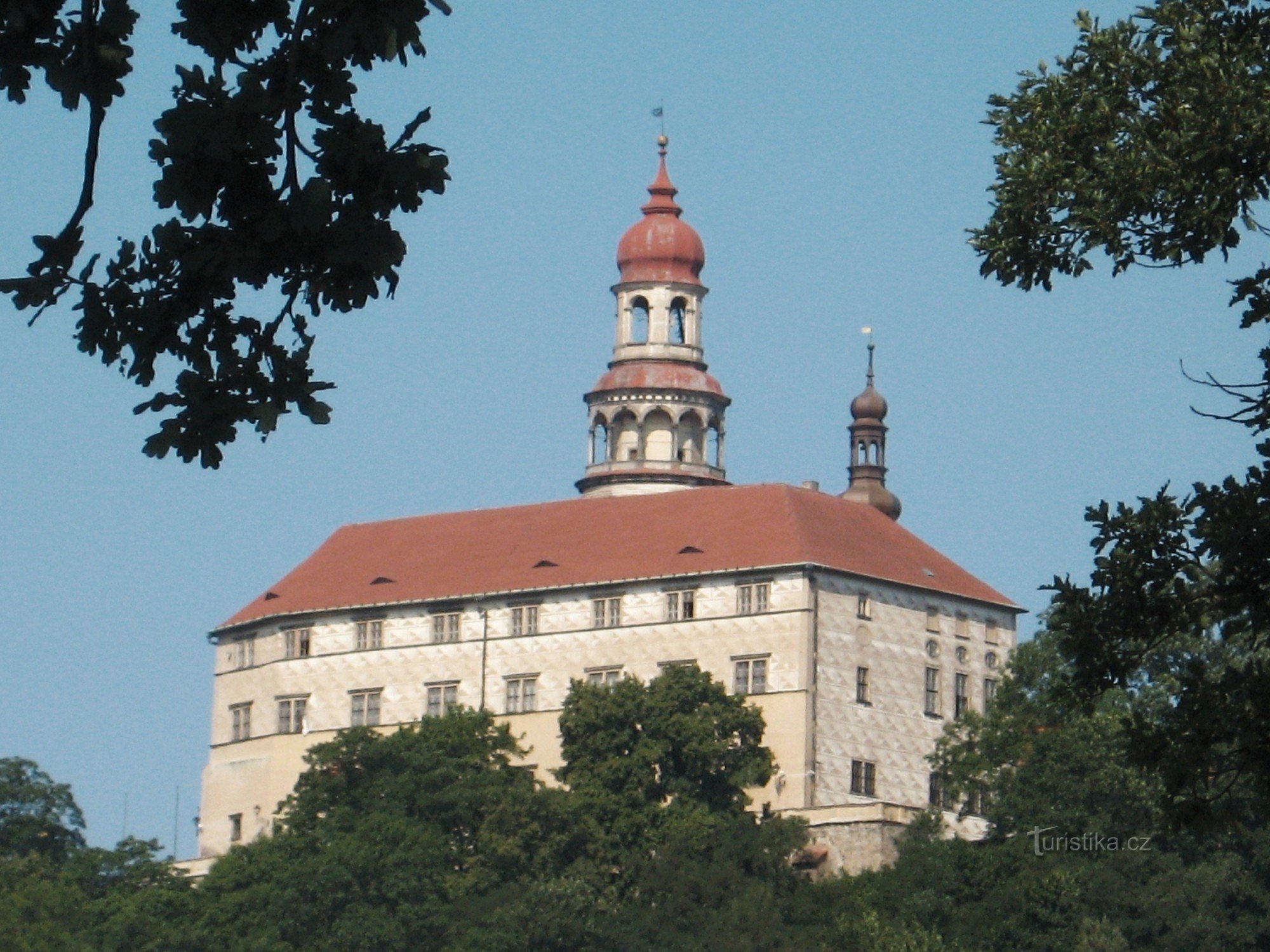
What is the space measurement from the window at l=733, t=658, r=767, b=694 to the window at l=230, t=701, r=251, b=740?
17.7 m

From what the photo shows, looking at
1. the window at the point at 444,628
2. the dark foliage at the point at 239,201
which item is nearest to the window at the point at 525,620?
the window at the point at 444,628

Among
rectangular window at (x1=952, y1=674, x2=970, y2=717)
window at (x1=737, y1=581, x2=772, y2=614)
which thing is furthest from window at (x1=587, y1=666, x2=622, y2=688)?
rectangular window at (x1=952, y1=674, x2=970, y2=717)

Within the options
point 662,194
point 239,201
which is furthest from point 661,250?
point 239,201

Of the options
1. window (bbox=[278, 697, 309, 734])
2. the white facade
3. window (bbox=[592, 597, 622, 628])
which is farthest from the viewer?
window (bbox=[278, 697, 309, 734])

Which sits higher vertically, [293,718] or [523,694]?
[523,694]

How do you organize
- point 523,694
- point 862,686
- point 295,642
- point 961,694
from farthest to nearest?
point 295,642 < point 523,694 < point 961,694 < point 862,686

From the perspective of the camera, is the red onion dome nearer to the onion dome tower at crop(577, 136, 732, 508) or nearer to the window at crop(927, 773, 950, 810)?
the onion dome tower at crop(577, 136, 732, 508)

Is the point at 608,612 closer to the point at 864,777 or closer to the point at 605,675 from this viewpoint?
the point at 605,675

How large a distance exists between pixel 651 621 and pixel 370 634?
A: 10219mm

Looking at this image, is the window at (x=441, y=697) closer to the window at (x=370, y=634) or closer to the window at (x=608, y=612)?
the window at (x=370, y=634)

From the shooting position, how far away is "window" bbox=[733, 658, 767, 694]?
9394 centimetres

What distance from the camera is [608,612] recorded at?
99312mm

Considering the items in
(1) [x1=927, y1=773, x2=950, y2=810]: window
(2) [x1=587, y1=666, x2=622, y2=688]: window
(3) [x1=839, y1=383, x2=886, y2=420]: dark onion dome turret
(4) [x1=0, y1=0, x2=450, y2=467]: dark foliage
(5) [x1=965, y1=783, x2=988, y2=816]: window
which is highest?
(3) [x1=839, y1=383, x2=886, y2=420]: dark onion dome turret

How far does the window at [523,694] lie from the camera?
98750 mm
